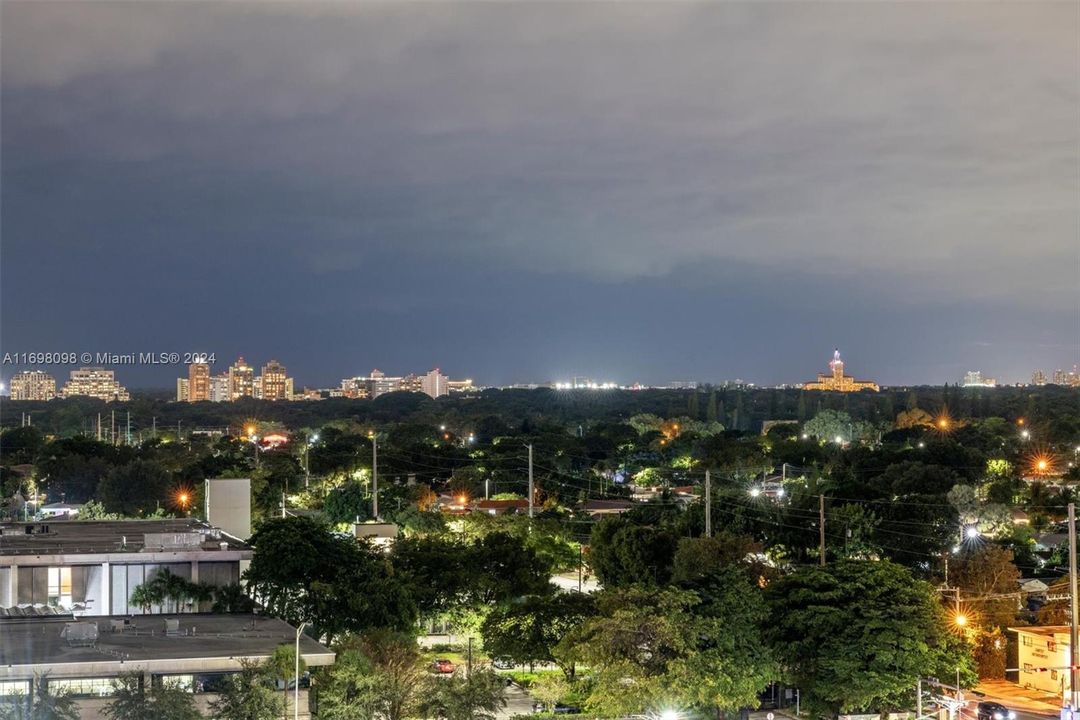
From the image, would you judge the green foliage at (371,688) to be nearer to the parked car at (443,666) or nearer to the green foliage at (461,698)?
the green foliage at (461,698)

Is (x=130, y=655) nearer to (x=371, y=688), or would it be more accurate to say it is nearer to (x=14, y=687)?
(x=14, y=687)

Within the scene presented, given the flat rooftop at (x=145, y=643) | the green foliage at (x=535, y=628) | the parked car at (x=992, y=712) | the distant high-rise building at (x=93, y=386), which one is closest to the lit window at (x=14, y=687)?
the flat rooftop at (x=145, y=643)

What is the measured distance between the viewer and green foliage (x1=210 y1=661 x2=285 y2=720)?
20812 millimetres

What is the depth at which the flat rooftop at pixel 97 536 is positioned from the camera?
105ft

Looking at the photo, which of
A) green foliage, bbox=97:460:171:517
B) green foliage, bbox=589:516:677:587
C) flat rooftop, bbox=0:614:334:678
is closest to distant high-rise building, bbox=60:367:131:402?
green foliage, bbox=97:460:171:517

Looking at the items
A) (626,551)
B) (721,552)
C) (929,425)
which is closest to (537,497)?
(626,551)

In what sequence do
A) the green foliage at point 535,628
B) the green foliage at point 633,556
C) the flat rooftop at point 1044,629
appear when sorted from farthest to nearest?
1. the green foliage at point 633,556
2. the flat rooftop at point 1044,629
3. the green foliage at point 535,628

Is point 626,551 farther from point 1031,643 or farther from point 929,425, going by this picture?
point 929,425

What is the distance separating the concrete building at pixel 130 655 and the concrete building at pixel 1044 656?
1689 cm

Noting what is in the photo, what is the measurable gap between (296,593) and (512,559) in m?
6.76

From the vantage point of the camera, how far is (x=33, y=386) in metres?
184

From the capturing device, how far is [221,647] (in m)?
23.3

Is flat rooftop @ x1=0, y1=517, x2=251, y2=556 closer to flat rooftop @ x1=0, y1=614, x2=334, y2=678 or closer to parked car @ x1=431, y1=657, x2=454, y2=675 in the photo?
flat rooftop @ x1=0, y1=614, x2=334, y2=678

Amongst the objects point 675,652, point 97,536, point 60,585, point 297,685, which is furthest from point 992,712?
point 97,536
